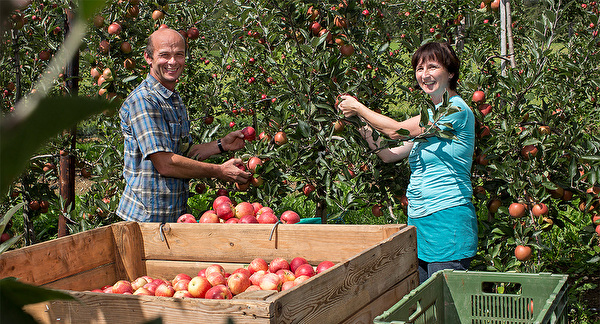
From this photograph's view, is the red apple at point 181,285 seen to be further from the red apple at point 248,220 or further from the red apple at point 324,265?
the red apple at point 324,265

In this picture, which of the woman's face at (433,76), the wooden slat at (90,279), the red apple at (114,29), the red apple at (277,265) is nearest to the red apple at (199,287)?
the red apple at (277,265)

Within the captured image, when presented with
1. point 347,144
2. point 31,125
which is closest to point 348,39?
point 347,144

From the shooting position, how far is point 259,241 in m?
2.06

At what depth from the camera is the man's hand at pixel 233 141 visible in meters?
2.82

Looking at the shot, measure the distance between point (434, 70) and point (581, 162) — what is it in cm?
86

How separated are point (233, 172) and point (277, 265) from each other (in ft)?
2.47

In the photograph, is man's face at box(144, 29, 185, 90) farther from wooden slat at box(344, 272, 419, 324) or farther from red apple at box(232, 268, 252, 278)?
wooden slat at box(344, 272, 419, 324)

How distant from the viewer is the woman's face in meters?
2.38

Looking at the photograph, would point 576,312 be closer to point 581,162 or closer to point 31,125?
point 581,162

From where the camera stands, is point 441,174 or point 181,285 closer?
point 181,285

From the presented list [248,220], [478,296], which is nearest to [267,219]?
[248,220]

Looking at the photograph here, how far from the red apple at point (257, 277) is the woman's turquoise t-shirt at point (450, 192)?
83 centimetres

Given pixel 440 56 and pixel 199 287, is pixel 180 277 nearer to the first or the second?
pixel 199 287

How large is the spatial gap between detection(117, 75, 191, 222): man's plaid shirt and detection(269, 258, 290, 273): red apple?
761 millimetres
